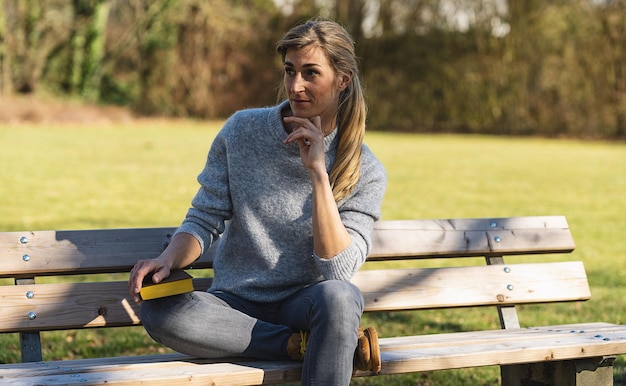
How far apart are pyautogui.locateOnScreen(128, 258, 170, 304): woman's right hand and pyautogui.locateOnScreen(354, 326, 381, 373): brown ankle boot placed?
69 centimetres

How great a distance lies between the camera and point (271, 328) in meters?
3.16

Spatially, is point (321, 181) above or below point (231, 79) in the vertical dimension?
above

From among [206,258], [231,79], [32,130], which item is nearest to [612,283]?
[206,258]

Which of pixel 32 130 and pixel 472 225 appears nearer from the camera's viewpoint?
pixel 472 225

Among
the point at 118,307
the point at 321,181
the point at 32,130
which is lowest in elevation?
the point at 32,130

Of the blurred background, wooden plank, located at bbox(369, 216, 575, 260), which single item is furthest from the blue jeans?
the blurred background

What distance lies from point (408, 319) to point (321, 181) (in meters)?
2.98

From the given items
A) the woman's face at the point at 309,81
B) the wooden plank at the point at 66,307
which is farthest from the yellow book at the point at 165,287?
the woman's face at the point at 309,81

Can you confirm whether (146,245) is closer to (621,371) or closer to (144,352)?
(144,352)

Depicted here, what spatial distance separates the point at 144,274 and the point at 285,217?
58 cm

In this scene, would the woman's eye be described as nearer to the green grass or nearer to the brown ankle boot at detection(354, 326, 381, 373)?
the brown ankle boot at detection(354, 326, 381, 373)

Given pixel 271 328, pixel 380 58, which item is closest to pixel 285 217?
pixel 271 328

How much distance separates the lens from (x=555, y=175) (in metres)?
16.4

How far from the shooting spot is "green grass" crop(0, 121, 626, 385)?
573 centimetres
